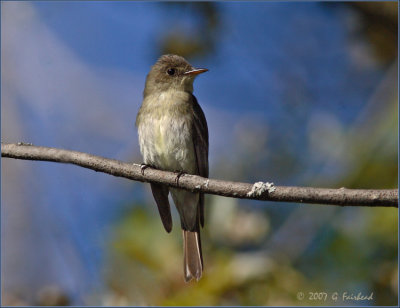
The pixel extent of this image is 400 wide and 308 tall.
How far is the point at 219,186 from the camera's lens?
2.81 m

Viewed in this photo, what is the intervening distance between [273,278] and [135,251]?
864 millimetres

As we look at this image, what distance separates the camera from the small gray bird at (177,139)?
13.3 ft

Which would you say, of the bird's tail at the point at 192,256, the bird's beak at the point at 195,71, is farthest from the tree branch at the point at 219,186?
the bird's beak at the point at 195,71

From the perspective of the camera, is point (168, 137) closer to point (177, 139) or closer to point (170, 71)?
point (177, 139)

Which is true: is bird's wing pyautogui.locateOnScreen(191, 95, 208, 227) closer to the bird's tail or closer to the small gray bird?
the small gray bird

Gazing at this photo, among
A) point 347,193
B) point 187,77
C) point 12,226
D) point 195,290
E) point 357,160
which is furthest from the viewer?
point 187,77

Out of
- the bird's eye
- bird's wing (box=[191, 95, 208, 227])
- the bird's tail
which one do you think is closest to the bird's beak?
the bird's eye

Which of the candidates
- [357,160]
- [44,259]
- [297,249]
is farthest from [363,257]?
[44,259]

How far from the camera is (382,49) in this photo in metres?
5.52

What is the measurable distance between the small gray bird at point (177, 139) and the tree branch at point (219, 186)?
695 mm

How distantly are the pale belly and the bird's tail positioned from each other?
0.47m

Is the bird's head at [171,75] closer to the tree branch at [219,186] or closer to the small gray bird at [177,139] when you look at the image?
the small gray bird at [177,139]

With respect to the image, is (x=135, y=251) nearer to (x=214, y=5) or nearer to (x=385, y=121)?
(x=385, y=121)

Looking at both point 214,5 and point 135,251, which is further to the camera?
point 214,5
